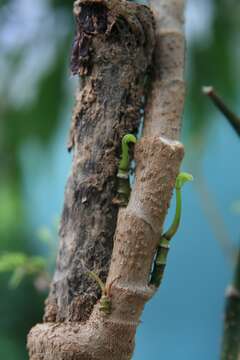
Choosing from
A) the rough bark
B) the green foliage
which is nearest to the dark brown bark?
the rough bark

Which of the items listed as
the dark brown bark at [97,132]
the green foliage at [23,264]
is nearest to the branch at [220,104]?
the dark brown bark at [97,132]

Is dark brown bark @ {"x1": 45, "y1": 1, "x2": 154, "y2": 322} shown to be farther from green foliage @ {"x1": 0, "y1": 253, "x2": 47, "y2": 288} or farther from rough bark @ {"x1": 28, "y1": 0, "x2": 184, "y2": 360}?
green foliage @ {"x1": 0, "y1": 253, "x2": 47, "y2": 288}

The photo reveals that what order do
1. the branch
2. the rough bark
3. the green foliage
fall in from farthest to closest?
1. the green foliage
2. the branch
3. the rough bark

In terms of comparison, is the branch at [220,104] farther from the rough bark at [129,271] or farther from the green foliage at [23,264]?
the green foliage at [23,264]

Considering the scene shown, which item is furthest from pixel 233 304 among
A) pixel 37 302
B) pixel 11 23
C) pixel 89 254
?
pixel 11 23

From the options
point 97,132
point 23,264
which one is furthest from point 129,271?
point 23,264

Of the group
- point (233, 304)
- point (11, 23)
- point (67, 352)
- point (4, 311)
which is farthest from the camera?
point (11, 23)

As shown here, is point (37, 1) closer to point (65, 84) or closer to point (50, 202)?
point (65, 84)

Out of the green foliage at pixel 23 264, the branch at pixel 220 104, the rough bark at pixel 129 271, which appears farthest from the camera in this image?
the green foliage at pixel 23 264
